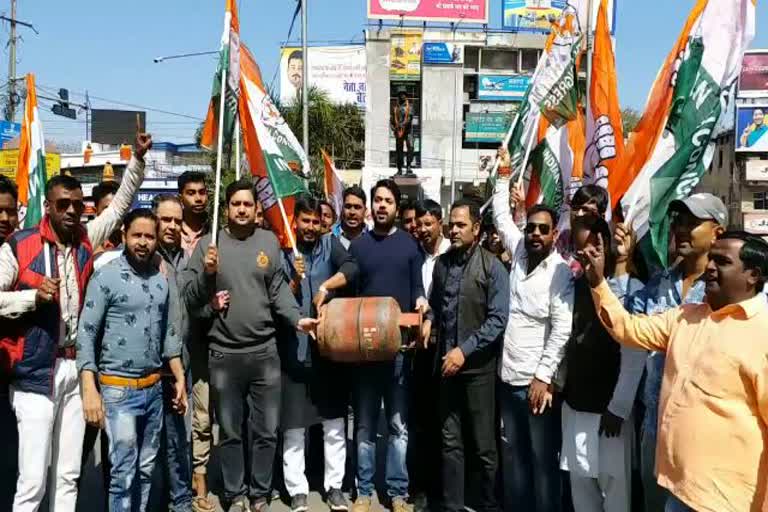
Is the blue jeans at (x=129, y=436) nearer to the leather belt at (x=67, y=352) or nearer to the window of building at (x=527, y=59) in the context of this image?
the leather belt at (x=67, y=352)

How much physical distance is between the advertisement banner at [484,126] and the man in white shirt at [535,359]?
39611 millimetres

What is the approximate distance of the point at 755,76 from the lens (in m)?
38.4

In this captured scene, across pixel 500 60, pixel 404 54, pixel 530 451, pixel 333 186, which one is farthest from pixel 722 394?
pixel 500 60

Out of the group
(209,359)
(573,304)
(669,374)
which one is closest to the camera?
(669,374)

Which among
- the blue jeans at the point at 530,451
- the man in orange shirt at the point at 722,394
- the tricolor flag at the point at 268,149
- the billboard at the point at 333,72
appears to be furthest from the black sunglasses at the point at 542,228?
the billboard at the point at 333,72

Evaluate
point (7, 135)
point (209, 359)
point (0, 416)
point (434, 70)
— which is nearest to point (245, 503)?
point (209, 359)

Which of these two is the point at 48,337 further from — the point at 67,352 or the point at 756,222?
the point at 756,222

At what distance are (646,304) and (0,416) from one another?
11.9 ft

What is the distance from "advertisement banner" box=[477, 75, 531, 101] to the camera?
143 feet

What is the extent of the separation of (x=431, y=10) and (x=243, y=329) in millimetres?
41047

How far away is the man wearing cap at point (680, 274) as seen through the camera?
3.33 meters

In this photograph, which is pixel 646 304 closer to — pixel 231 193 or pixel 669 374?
pixel 669 374

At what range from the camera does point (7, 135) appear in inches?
982

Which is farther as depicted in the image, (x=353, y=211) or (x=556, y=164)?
(x=556, y=164)
